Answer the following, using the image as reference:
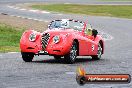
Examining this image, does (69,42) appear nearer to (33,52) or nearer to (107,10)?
(33,52)

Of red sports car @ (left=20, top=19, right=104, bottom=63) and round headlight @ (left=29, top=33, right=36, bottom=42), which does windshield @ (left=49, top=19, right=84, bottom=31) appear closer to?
red sports car @ (left=20, top=19, right=104, bottom=63)

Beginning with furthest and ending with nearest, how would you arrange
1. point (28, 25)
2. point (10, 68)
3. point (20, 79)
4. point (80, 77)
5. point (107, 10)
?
point (107, 10) → point (28, 25) → point (10, 68) → point (20, 79) → point (80, 77)

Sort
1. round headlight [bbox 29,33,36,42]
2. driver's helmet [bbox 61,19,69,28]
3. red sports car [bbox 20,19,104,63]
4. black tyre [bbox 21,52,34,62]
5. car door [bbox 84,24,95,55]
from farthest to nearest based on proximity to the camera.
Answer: car door [bbox 84,24,95,55]
driver's helmet [bbox 61,19,69,28]
black tyre [bbox 21,52,34,62]
round headlight [bbox 29,33,36,42]
red sports car [bbox 20,19,104,63]

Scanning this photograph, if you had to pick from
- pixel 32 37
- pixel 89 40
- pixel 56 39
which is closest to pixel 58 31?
pixel 56 39

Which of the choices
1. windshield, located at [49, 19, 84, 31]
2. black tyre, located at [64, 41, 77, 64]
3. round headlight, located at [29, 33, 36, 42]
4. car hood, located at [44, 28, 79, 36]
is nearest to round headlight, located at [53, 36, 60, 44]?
car hood, located at [44, 28, 79, 36]

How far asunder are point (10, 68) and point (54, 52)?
229 centimetres

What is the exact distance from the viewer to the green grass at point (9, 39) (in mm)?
20677

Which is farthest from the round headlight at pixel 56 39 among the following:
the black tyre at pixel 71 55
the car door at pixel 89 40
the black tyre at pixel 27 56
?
the car door at pixel 89 40

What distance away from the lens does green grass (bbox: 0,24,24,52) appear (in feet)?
67.8

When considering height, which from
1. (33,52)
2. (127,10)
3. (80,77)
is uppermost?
(80,77)

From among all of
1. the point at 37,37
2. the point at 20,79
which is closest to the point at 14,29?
the point at 37,37

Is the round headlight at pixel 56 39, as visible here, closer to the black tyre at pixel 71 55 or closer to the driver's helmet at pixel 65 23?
the black tyre at pixel 71 55

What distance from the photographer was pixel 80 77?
14.2 feet

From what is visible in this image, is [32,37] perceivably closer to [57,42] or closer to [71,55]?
[57,42]
